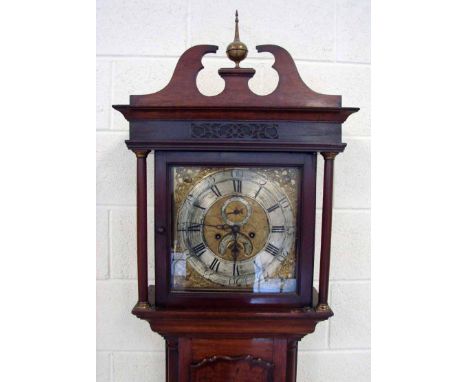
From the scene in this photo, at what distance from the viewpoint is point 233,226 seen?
2.86 feet

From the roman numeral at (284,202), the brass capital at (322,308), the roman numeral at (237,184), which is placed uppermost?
the roman numeral at (237,184)

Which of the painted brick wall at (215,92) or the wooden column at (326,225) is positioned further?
the painted brick wall at (215,92)

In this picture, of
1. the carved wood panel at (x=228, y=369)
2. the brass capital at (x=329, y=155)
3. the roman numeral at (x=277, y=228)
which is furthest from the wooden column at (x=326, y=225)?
the carved wood panel at (x=228, y=369)

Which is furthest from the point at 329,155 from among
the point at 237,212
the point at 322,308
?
the point at 322,308

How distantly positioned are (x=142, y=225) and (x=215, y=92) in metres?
0.44

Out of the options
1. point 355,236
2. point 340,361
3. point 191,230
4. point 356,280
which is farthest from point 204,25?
point 340,361

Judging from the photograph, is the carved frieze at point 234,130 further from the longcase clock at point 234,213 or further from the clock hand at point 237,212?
the clock hand at point 237,212

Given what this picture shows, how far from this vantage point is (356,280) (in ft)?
3.60

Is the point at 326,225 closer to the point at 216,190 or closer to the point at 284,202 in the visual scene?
the point at 284,202

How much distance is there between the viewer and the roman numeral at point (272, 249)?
88cm

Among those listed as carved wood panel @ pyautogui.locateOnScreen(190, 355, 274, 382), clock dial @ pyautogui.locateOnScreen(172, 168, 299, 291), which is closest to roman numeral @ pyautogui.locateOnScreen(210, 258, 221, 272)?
clock dial @ pyautogui.locateOnScreen(172, 168, 299, 291)

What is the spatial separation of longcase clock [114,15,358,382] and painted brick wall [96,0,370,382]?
0.22 metres

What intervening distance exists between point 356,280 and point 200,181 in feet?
1.91

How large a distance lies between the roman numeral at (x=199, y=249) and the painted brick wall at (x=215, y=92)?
0.24 metres
